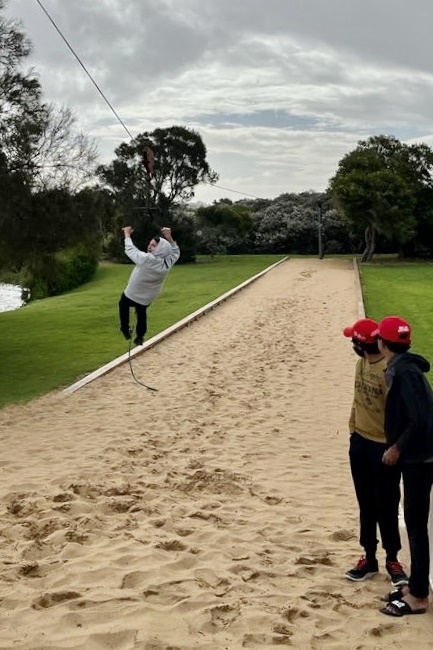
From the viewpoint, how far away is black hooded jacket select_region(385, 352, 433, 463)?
12.4 feet

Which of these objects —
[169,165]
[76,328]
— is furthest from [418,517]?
[169,165]

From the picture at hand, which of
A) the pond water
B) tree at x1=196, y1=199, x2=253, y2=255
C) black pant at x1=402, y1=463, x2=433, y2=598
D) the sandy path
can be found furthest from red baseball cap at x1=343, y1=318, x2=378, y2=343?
tree at x1=196, y1=199, x2=253, y2=255

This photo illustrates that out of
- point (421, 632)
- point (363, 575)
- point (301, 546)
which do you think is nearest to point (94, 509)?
point (301, 546)

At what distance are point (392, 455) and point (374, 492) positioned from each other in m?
0.62

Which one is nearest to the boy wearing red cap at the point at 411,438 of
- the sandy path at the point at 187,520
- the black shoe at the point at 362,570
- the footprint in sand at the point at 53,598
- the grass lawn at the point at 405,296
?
the sandy path at the point at 187,520

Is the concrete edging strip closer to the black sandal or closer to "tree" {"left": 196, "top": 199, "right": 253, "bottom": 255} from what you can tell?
the black sandal

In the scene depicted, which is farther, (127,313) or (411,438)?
(127,313)

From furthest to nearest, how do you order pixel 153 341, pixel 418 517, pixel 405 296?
pixel 405 296 → pixel 153 341 → pixel 418 517

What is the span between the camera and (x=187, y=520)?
551 cm

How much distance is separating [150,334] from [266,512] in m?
10.6

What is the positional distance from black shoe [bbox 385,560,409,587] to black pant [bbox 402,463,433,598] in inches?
11.5

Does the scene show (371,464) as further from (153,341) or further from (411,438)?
(153,341)

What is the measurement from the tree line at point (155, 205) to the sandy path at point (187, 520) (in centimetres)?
292

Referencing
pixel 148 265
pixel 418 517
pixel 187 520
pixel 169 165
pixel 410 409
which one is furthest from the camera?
pixel 169 165
